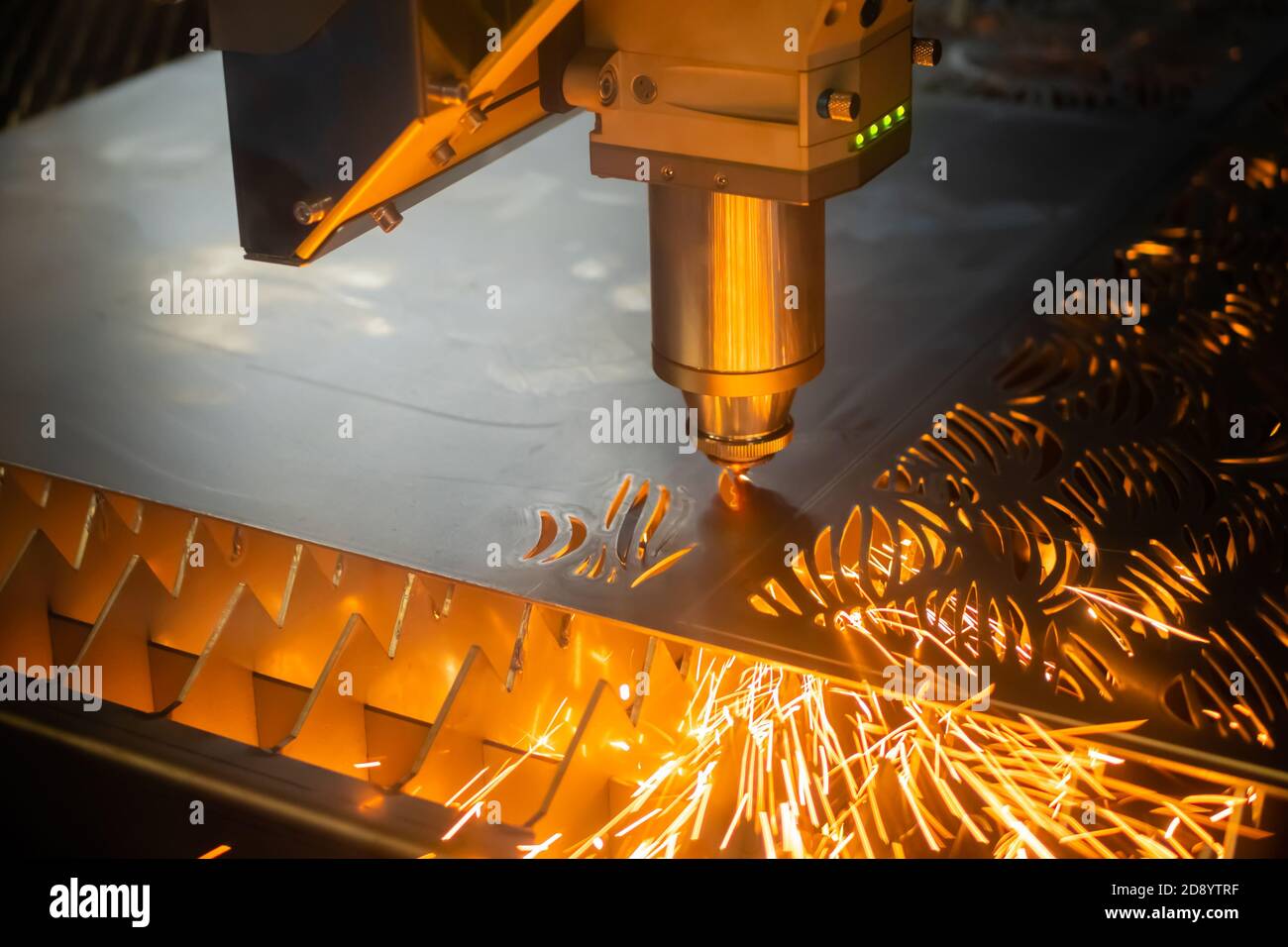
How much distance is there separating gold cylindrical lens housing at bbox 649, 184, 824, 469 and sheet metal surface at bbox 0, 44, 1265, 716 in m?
0.19

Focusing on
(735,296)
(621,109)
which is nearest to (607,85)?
(621,109)

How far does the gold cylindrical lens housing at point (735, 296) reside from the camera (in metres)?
1.15

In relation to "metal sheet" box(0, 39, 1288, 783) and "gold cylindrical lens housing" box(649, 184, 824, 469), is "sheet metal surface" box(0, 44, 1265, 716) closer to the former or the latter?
"metal sheet" box(0, 39, 1288, 783)

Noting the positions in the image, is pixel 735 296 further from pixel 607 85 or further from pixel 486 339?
pixel 486 339

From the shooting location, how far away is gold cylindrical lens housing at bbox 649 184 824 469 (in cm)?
115

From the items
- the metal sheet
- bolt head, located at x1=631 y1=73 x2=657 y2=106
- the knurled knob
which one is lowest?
the metal sheet

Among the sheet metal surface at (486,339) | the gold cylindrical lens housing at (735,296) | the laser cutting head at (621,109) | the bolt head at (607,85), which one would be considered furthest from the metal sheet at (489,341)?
the bolt head at (607,85)

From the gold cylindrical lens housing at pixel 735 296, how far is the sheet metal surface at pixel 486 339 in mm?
187

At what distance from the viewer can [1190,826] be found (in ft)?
3.56

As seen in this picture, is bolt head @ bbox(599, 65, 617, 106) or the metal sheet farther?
the metal sheet

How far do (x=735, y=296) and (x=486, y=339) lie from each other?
55cm

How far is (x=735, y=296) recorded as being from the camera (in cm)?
117

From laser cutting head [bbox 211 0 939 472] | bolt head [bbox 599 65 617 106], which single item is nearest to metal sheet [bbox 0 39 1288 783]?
laser cutting head [bbox 211 0 939 472]

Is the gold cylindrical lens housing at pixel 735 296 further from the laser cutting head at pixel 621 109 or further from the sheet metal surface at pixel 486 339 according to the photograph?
the sheet metal surface at pixel 486 339
